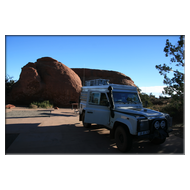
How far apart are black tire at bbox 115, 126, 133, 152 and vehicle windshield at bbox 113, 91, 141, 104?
125 cm

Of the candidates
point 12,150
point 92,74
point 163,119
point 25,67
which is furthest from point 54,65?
point 163,119

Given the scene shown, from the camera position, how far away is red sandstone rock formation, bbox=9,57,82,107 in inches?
675

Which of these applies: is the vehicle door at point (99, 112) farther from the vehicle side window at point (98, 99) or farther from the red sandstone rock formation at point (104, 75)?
the red sandstone rock formation at point (104, 75)

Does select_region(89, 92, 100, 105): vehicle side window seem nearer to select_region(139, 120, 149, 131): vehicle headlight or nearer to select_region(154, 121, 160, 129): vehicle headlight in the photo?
select_region(139, 120, 149, 131): vehicle headlight

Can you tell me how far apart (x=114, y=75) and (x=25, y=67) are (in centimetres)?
2076

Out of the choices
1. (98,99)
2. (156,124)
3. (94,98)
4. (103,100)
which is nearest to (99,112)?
(103,100)

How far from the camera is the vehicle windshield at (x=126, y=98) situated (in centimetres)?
522

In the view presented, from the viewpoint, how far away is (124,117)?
164 inches

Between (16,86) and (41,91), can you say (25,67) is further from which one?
(41,91)

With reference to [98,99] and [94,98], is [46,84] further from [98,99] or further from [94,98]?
[98,99]

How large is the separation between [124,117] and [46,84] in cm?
1579

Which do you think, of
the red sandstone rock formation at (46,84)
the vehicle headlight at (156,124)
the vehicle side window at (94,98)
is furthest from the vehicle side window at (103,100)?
the red sandstone rock formation at (46,84)

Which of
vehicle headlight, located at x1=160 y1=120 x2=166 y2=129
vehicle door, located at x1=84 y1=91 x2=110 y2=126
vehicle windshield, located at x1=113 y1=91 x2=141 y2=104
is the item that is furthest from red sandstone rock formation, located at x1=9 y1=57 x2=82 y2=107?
vehicle headlight, located at x1=160 y1=120 x2=166 y2=129

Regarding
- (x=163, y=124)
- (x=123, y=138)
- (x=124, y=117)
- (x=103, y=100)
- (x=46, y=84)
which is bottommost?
(x=123, y=138)
